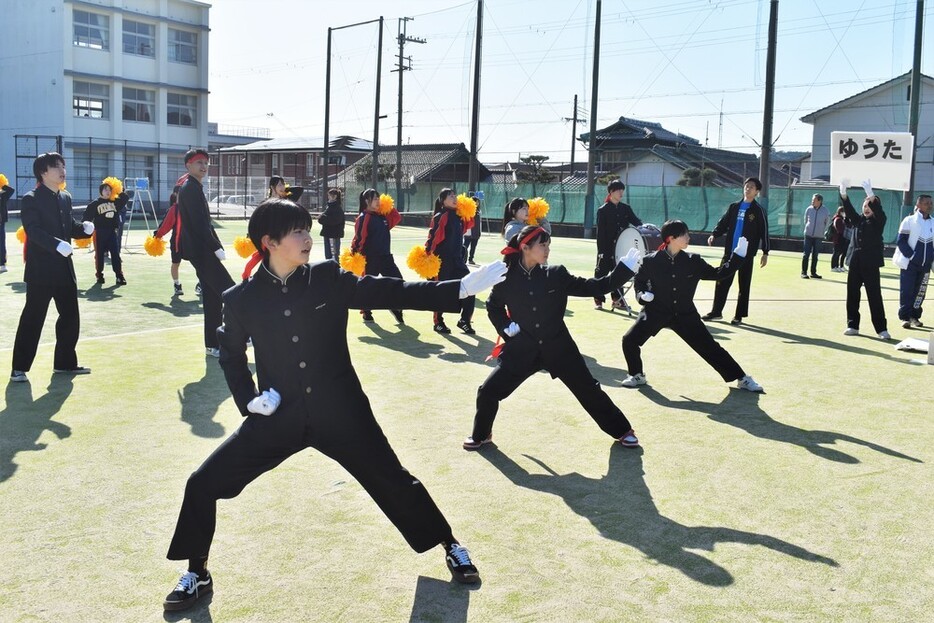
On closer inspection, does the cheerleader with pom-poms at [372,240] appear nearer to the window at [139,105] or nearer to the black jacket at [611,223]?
the black jacket at [611,223]

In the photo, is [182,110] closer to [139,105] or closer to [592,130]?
[139,105]

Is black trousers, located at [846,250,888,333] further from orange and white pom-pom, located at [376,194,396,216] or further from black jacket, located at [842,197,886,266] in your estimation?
orange and white pom-pom, located at [376,194,396,216]

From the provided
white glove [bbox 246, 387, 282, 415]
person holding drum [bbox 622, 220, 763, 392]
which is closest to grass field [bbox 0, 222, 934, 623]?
person holding drum [bbox 622, 220, 763, 392]

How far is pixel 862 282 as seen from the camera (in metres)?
11.6

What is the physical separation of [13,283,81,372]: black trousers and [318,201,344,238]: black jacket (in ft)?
28.0

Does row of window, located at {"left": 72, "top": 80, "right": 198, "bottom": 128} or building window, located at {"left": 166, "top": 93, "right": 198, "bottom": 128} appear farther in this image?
building window, located at {"left": 166, "top": 93, "right": 198, "bottom": 128}

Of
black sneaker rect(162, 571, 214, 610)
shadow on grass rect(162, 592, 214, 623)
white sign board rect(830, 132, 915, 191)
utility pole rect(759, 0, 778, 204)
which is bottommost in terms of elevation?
shadow on grass rect(162, 592, 214, 623)

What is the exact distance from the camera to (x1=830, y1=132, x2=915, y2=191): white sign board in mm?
11148

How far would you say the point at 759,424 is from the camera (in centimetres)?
711

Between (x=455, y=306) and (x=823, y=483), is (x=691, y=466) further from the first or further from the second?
(x=455, y=306)

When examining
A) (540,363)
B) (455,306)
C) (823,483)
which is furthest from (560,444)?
(455,306)

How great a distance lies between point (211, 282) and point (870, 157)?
8.22 m

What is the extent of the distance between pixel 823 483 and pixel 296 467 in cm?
335

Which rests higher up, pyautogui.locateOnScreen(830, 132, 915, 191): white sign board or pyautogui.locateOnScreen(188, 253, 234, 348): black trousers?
pyautogui.locateOnScreen(830, 132, 915, 191): white sign board
